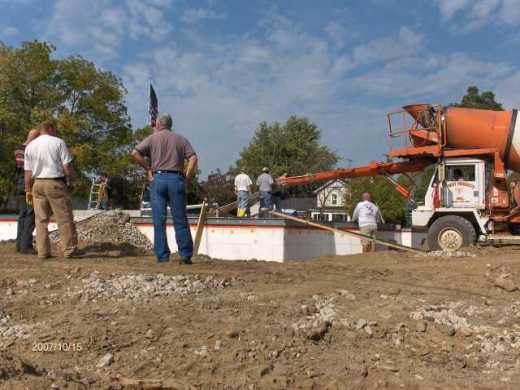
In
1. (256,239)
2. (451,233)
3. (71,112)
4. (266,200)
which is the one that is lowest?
(256,239)

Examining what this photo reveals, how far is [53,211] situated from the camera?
259 inches

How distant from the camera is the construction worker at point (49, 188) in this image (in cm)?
649

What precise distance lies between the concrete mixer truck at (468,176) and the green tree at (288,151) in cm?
3816

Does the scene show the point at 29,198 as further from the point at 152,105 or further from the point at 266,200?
the point at 152,105

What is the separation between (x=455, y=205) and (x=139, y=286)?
30.8 ft

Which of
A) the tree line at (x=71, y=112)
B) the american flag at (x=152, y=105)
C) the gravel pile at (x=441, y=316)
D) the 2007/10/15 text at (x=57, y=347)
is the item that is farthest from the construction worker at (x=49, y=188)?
the tree line at (x=71, y=112)

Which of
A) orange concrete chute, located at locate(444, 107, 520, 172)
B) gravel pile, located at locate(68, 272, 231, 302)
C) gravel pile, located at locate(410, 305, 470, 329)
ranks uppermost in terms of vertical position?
orange concrete chute, located at locate(444, 107, 520, 172)

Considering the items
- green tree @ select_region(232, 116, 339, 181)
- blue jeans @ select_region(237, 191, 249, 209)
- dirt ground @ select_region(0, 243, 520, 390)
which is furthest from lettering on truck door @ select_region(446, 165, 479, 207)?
green tree @ select_region(232, 116, 339, 181)

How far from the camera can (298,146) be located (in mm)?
53438

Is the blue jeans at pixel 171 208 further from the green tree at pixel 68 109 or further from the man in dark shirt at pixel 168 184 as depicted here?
the green tree at pixel 68 109

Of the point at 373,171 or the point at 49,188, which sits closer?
the point at 49,188

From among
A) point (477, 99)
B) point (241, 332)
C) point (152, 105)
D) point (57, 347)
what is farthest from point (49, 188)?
point (477, 99)

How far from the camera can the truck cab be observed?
1170 centimetres

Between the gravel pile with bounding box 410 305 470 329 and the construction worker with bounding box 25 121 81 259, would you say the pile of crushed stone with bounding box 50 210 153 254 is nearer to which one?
the construction worker with bounding box 25 121 81 259
